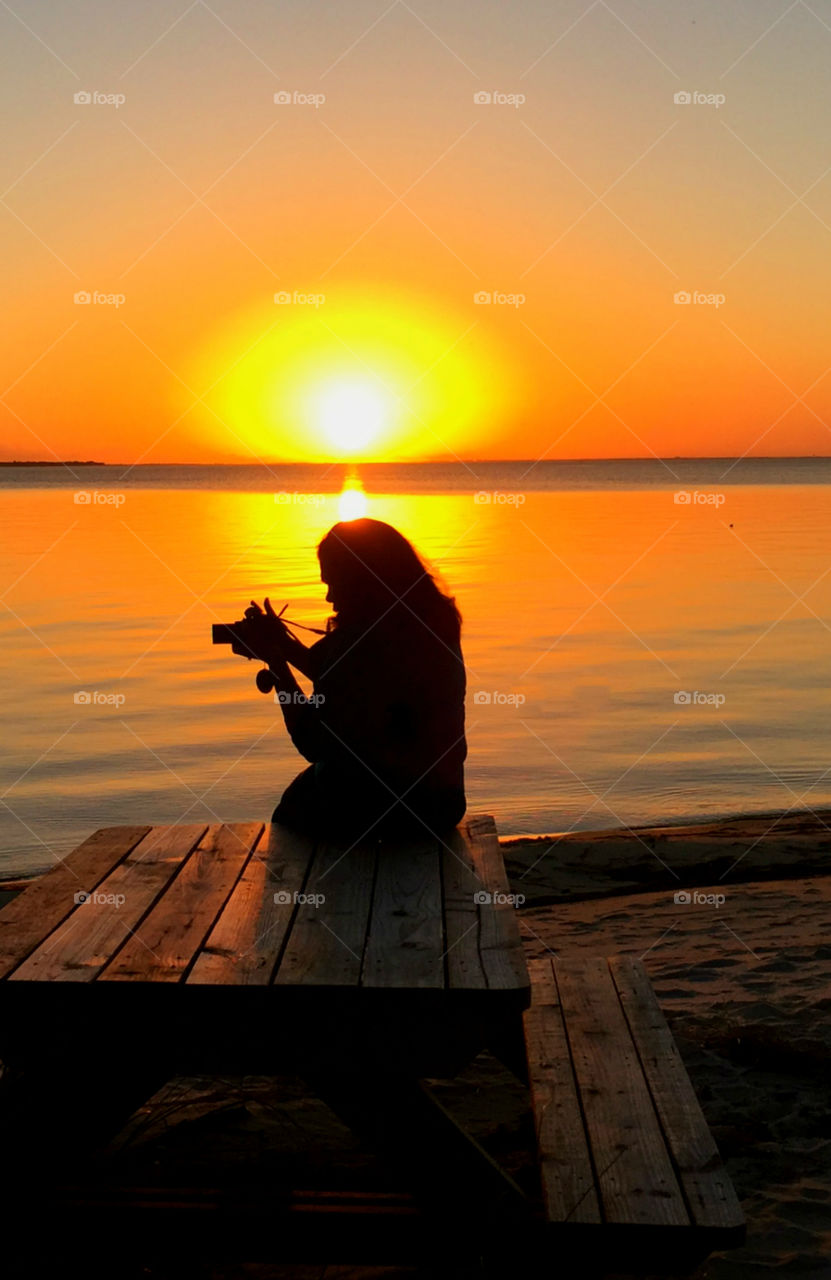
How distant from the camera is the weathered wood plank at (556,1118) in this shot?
8.95 ft

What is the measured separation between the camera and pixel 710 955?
17.5 feet

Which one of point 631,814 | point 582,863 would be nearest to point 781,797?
point 631,814

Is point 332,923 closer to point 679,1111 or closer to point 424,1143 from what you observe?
point 424,1143

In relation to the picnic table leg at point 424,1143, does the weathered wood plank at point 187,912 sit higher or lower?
higher

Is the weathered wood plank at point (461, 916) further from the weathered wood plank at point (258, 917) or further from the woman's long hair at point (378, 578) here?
the woman's long hair at point (378, 578)

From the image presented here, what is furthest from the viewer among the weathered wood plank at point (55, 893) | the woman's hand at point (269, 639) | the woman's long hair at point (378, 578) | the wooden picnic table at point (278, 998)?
the woman's hand at point (269, 639)

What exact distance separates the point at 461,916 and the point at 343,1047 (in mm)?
469

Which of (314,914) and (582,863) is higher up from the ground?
(314,914)

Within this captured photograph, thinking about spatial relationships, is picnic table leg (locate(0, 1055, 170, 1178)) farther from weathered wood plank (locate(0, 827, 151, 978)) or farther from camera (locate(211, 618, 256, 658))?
camera (locate(211, 618, 256, 658))

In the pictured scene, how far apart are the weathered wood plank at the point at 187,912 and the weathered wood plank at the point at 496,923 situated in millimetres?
646

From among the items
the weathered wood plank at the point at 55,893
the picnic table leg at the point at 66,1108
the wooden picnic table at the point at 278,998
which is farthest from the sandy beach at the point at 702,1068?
the weathered wood plank at the point at 55,893

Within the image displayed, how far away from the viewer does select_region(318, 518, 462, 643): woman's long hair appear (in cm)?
386

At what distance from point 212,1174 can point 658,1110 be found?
1.38 meters

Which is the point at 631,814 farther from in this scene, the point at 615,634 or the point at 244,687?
the point at 615,634
